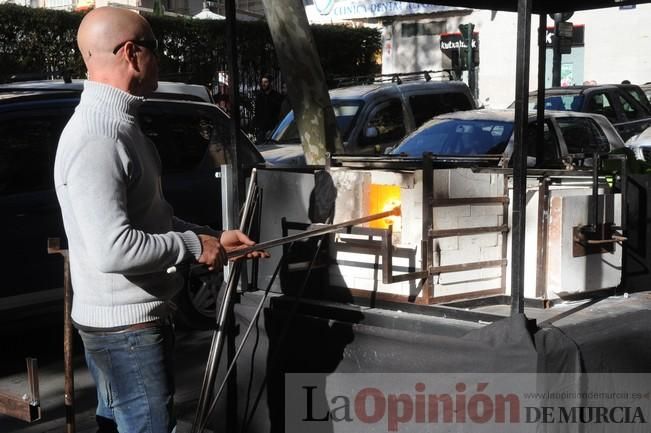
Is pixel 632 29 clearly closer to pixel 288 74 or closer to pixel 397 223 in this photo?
pixel 288 74

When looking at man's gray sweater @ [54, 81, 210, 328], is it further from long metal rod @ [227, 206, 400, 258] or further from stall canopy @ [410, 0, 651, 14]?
stall canopy @ [410, 0, 651, 14]

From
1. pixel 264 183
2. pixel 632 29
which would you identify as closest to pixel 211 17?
pixel 632 29

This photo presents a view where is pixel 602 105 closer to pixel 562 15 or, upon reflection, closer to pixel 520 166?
pixel 562 15

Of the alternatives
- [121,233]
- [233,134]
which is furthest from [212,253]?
[233,134]

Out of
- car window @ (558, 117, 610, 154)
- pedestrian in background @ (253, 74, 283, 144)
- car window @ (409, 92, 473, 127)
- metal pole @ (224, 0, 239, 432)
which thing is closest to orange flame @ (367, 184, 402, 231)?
metal pole @ (224, 0, 239, 432)

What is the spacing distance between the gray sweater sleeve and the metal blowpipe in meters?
0.11

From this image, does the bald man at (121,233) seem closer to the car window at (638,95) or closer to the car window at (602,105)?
the car window at (602,105)

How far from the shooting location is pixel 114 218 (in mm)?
2600

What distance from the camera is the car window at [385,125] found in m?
11.7

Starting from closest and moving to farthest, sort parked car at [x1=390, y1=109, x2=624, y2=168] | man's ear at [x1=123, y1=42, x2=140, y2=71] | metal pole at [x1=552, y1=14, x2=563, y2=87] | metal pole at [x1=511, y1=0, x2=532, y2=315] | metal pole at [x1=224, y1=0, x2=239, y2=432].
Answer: man's ear at [x1=123, y1=42, x2=140, y2=71], metal pole at [x1=511, y1=0, x2=532, y2=315], metal pole at [x1=224, y1=0, x2=239, y2=432], parked car at [x1=390, y1=109, x2=624, y2=168], metal pole at [x1=552, y1=14, x2=563, y2=87]

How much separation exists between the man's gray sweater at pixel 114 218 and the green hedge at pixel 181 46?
36.8ft

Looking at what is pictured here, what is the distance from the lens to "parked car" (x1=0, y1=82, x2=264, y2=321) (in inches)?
253

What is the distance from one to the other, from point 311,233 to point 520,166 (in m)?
0.83

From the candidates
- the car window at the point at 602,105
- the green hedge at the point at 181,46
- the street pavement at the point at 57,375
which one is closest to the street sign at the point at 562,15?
the street pavement at the point at 57,375
